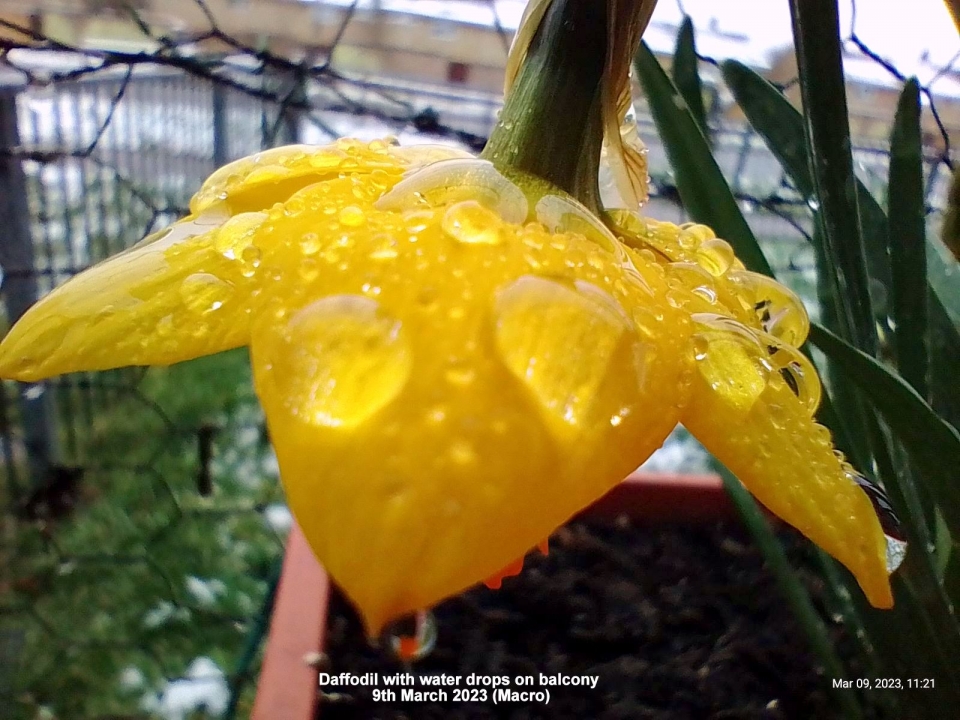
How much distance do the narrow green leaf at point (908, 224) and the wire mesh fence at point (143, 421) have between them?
0.90 feet

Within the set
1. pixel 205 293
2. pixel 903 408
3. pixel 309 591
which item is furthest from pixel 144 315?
pixel 309 591

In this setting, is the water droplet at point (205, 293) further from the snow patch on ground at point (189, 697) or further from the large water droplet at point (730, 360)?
the snow patch on ground at point (189, 697)

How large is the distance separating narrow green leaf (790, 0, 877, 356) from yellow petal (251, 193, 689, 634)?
108 millimetres

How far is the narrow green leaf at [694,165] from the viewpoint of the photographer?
0.31m

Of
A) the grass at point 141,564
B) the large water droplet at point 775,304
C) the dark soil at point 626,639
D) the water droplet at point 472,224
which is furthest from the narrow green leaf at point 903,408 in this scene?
the grass at point 141,564

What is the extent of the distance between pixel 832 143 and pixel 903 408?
9 cm

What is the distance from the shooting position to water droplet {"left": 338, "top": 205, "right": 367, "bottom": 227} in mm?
190

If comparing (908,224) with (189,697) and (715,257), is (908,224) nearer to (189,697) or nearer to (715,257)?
(715,257)

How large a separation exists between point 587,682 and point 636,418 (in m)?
0.41

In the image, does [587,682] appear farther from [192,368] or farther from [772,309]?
[192,368]

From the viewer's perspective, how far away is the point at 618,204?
289 mm

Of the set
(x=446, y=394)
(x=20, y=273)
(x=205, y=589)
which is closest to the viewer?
(x=446, y=394)

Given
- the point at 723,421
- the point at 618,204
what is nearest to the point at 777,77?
the point at 618,204

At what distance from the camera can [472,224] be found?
0.63 feet
